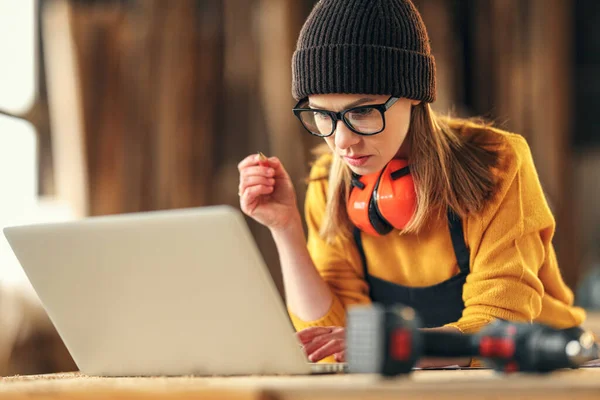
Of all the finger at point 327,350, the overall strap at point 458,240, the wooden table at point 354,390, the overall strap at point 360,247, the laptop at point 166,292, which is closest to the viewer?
the wooden table at point 354,390

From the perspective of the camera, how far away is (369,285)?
170 centimetres

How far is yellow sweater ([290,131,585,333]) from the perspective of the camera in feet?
4.69

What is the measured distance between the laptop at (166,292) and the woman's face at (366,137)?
405 millimetres

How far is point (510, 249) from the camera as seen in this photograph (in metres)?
1.46

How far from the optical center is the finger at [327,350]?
51.3 inches

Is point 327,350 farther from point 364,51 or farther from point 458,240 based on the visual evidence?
point 364,51

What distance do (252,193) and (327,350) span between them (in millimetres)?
304

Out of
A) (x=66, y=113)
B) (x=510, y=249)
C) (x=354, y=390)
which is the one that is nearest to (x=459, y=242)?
(x=510, y=249)

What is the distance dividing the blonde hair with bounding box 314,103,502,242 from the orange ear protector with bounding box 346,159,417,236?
2 cm

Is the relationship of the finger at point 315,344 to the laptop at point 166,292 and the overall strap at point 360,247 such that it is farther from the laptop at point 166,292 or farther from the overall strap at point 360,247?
the overall strap at point 360,247

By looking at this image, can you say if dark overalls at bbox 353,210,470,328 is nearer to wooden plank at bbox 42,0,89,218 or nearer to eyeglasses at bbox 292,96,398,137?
eyeglasses at bbox 292,96,398,137

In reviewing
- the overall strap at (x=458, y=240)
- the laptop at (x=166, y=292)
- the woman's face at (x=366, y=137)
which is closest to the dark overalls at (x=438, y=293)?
the overall strap at (x=458, y=240)

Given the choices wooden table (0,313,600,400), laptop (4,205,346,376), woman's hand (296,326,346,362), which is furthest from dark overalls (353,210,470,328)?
wooden table (0,313,600,400)

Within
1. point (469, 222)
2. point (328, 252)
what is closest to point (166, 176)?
point (328, 252)
